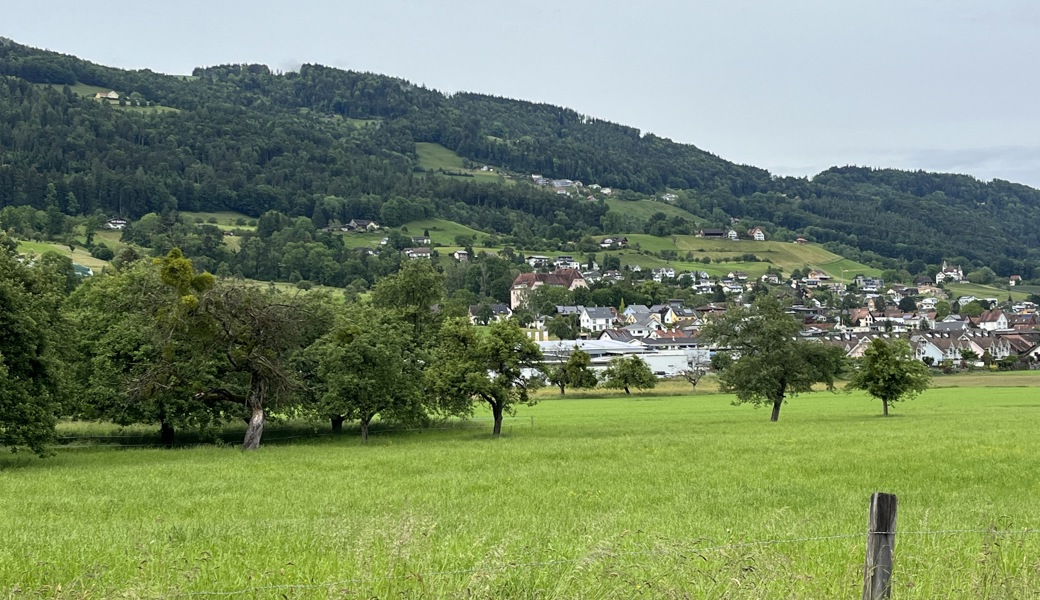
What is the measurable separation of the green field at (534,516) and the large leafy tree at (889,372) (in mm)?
11187

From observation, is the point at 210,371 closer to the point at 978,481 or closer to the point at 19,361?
the point at 19,361

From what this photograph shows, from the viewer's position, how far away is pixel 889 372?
56375 mm

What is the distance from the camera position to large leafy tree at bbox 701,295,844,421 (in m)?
54.0

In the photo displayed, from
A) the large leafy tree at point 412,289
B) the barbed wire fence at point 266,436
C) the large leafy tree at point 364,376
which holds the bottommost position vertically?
the barbed wire fence at point 266,436

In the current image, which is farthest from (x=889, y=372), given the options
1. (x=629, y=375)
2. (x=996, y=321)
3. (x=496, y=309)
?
(x=996, y=321)

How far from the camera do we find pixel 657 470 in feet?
82.4

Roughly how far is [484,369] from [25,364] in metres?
21.2

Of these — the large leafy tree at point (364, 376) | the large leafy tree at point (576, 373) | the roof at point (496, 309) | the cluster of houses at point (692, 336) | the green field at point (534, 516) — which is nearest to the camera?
the green field at point (534, 516)

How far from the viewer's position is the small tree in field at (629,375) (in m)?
96.2

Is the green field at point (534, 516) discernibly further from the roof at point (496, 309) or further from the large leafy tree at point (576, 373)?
the roof at point (496, 309)

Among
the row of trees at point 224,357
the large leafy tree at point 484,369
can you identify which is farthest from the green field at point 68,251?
the large leafy tree at point 484,369

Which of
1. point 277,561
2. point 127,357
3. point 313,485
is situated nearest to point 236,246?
point 127,357

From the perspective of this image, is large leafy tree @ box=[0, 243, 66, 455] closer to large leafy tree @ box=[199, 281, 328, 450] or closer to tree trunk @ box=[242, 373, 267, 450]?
large leafy tree @ box=[199, 281, 328, 450]

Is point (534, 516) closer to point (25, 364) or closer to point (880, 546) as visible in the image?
point (880, 546)
